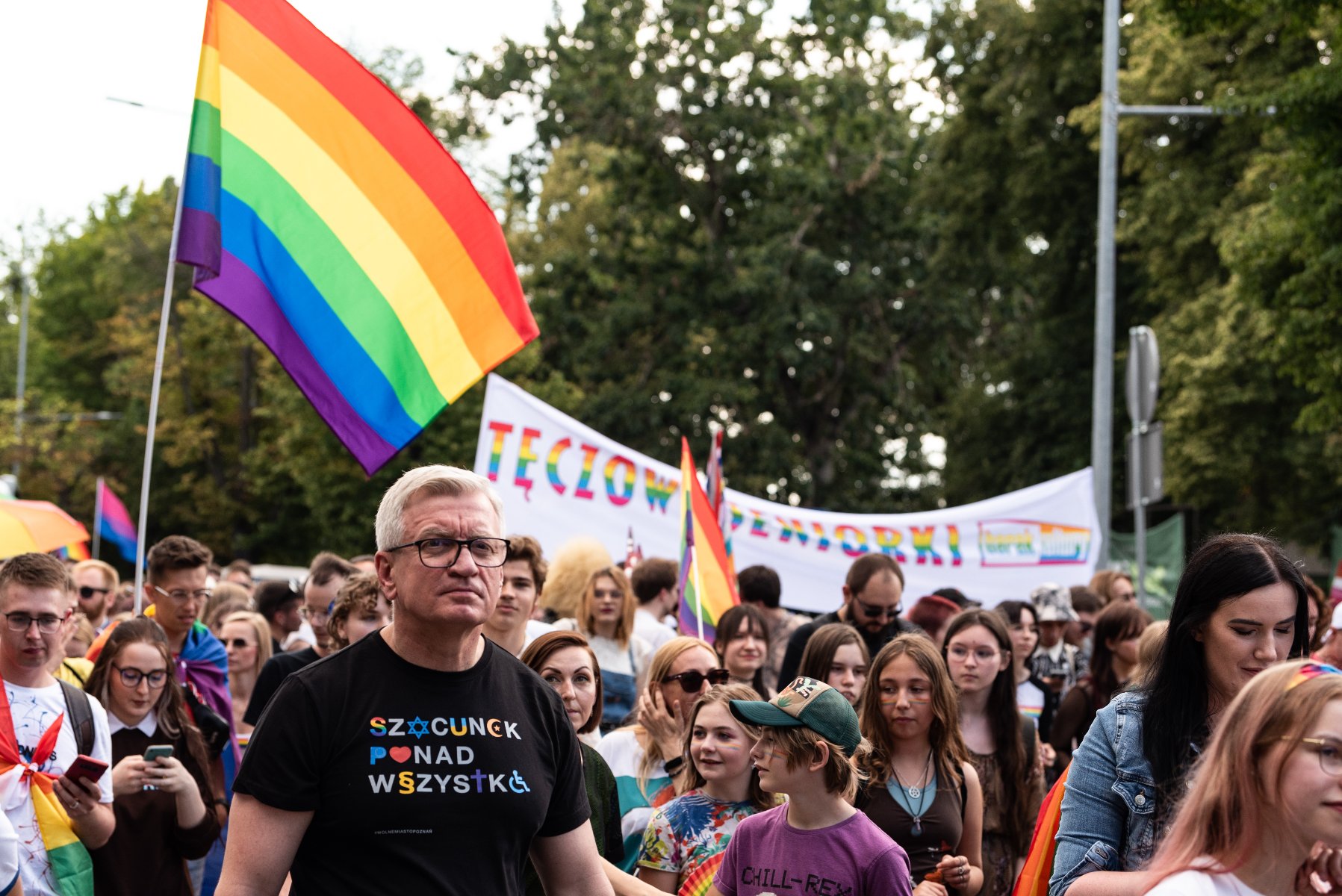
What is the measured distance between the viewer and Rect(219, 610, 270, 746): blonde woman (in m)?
8.70

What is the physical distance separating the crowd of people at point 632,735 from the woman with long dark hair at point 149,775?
0.04 ft

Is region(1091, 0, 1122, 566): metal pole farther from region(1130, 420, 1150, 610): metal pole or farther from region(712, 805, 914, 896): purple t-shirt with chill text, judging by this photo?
region(712, 805, 914, 896): purple t-shirt with chill text

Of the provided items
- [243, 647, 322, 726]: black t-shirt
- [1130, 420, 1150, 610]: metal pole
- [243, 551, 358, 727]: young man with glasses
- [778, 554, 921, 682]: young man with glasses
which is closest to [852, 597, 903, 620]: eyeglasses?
[778, 554, 921, 682]: young man with glasses

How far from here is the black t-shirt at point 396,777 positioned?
3102mm

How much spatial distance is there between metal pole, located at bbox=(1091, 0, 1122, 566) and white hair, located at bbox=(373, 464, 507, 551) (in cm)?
1400

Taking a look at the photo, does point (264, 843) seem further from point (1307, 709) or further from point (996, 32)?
point (996, 32)

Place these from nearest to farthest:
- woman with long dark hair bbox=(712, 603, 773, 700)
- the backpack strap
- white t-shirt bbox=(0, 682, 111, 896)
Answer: white t-shirt bbox=(0, 682, 111, 896) → the backpack strap → woman with long dark hair bbox=(712, 603, 773, 700)

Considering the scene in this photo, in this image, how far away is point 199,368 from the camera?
42.4m

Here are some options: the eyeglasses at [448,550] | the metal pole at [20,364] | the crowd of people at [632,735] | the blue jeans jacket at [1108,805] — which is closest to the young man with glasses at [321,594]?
the crowd of people at [632,735]

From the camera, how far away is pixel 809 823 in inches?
183

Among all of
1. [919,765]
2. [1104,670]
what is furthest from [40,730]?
[1104,670]

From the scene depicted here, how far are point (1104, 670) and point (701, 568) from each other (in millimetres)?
2124

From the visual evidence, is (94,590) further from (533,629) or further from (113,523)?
(113,523)

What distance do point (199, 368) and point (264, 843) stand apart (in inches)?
1617
